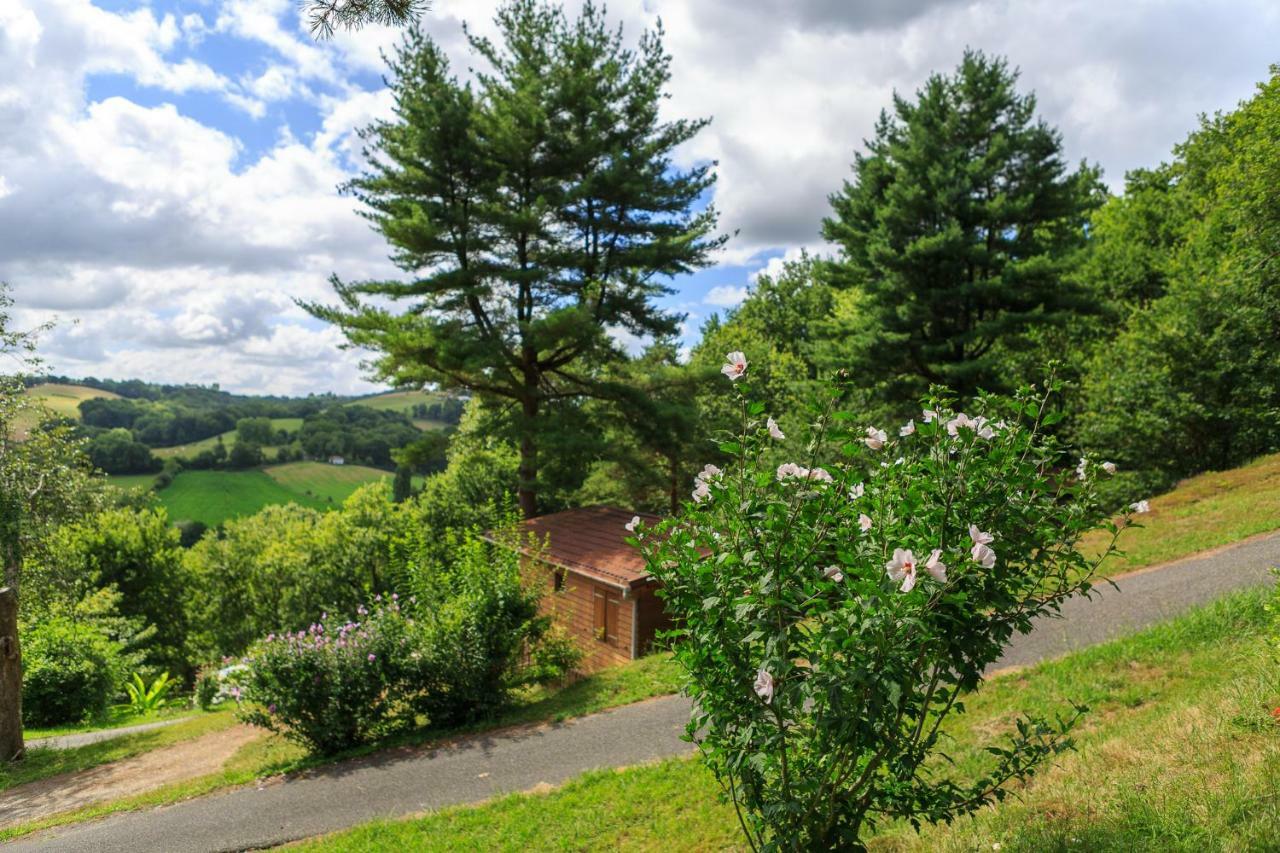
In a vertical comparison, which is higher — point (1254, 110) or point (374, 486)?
point (1254, 110)

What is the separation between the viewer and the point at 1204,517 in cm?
1335

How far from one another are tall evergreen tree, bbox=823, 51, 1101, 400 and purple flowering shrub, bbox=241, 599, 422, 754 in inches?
612

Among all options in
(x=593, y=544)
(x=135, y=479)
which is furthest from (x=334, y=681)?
(x=135, y=479)

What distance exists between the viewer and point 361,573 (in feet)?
74.0

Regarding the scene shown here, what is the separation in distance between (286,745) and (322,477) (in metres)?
80.9

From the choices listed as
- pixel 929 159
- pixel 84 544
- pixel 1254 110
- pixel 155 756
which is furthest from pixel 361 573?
pixel 1254 110

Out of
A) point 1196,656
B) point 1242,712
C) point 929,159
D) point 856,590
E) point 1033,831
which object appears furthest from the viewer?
point 929,159

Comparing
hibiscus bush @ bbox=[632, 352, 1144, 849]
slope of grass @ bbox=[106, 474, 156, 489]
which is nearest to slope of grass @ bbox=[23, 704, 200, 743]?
hibiscus bush @ bbox=[632, 352, 1144, 849]

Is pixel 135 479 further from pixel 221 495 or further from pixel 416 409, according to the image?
pixel 416 409

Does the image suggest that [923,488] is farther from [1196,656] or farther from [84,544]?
[84,544]

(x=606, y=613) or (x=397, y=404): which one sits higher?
(x=397, y=404)

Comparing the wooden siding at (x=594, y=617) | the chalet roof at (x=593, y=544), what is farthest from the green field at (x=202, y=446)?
the wooden siding at (x=594, y=617)

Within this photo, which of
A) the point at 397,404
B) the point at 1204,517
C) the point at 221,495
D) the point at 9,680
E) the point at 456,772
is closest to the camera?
the point at 456,772

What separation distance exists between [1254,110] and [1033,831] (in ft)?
81.5
